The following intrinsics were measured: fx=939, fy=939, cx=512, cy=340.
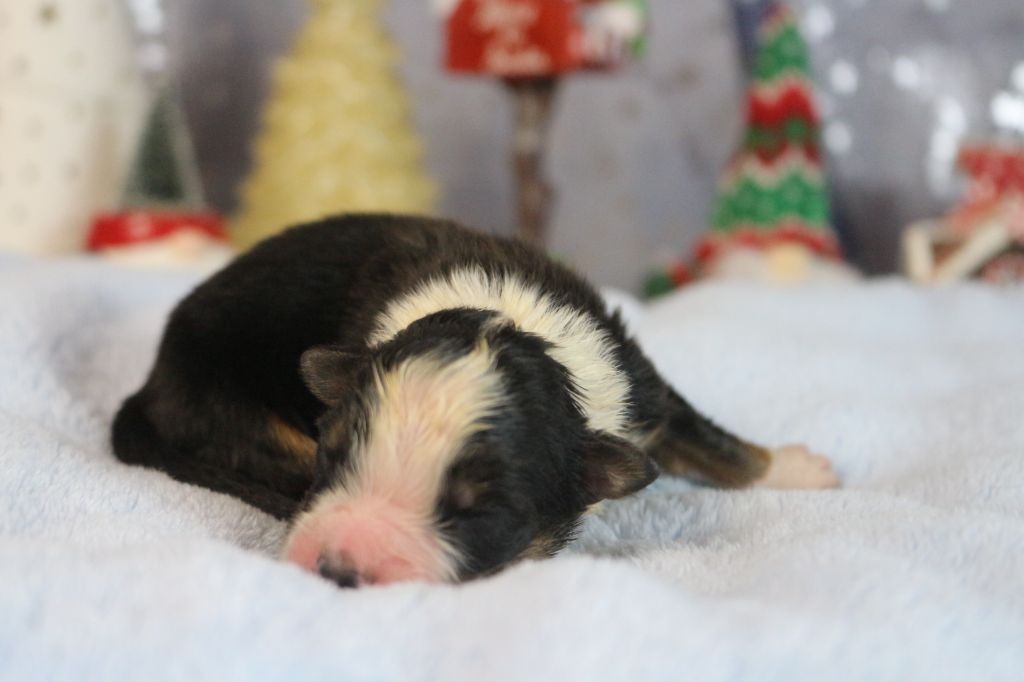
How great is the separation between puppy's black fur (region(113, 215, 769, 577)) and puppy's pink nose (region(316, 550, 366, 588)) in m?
0.13

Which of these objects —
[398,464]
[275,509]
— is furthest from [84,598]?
[275,509]

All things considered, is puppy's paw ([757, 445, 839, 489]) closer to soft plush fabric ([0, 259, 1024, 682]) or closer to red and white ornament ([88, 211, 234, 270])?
soft plush fabric ([0, 259, 1024, 682])

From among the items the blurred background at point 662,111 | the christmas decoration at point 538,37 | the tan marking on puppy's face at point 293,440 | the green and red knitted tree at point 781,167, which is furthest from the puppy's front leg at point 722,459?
the blurred background at point 662,111

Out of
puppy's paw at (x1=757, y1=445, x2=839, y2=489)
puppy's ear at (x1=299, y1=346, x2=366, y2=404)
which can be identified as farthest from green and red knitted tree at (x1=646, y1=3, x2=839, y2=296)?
puppy's ear at (x1=299, y1=346, x2=366, y2=404)

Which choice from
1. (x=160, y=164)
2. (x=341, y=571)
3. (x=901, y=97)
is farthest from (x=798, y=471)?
(x=901, y=97)

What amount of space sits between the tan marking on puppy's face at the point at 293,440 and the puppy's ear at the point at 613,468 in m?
0.49

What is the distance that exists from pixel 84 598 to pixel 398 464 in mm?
Result: 375

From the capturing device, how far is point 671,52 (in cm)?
454

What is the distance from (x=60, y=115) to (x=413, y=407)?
302 centimetres

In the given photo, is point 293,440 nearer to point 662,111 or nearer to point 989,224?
point 989,224

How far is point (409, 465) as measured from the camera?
1.16 metres

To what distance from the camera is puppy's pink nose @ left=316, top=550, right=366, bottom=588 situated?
1.08 meters

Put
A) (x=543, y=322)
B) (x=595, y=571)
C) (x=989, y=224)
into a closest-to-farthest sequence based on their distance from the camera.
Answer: (x=595, y=571) < (x=543, y=322) < (x=989, y=224)

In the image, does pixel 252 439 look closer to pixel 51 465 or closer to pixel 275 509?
pixel 275 509
